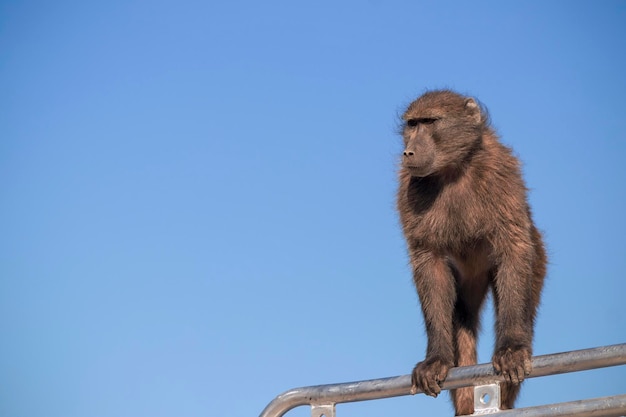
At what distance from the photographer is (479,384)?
3.61m

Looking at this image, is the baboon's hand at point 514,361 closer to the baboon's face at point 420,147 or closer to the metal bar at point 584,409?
the metal bar at point 584,409

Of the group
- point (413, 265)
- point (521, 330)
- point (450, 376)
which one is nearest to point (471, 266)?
point (413, 265)

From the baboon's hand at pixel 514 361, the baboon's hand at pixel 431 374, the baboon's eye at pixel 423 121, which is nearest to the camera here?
the baboon's hand at pixel 514 361

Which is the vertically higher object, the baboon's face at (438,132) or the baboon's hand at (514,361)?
the baboon's face at (438,132)

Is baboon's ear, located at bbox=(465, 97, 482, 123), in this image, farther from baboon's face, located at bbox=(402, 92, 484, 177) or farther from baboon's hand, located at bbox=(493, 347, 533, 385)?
baboon's hand, located at bbox=(493, 347, 533, 385)

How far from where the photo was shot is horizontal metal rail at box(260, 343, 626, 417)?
3.06 meters

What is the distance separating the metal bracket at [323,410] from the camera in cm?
380

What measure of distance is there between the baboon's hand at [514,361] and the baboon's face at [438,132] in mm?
→ 1619

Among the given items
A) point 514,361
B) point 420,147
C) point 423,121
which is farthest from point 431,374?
point 423,121

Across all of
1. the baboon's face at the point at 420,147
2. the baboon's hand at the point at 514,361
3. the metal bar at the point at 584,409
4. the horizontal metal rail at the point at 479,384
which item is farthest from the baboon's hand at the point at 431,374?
the baboon's face at the point at 420,147

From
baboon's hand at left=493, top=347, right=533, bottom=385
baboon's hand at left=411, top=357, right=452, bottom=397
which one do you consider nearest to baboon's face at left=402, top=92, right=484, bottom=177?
baboon's hand at left=411, top=357, right=452, bottom=397

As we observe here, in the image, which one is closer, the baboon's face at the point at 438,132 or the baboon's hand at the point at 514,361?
the baboon's hand at the point at 514,361

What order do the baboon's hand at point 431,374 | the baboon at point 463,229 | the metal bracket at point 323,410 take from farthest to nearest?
the baboon at point 463,229 < the baboon's hand at point 431,374 < the metal bracket at point 323,410

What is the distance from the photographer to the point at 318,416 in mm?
3814
